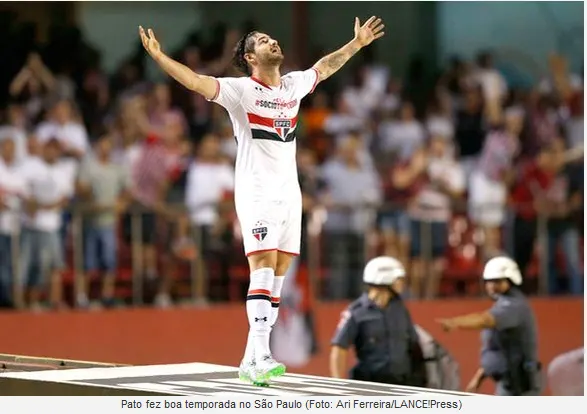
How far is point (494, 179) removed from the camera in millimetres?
19734

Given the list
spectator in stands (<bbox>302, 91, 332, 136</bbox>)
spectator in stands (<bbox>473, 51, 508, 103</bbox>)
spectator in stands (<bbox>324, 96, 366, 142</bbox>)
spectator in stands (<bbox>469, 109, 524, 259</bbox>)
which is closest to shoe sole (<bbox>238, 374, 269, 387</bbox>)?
spectator in stands (<bbox>469, 109, 524, 259</bbox>)

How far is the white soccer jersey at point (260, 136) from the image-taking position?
11516mm

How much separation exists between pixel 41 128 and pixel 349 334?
230 inches

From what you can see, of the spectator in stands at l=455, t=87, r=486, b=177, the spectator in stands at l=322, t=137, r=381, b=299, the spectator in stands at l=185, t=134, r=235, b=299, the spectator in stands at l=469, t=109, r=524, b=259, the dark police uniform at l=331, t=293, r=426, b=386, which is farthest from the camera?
the spectator in stands at l=455, t=87, r=486, b=177

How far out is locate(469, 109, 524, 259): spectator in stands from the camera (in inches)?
753

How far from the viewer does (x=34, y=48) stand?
20.3m

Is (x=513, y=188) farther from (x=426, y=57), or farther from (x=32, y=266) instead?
(x=32, y=266)

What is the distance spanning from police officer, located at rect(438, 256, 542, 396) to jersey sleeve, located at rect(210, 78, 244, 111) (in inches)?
148

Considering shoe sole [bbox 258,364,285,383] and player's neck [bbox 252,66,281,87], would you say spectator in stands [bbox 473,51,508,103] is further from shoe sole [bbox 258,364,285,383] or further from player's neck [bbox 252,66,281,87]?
shoe sole [bbox 258,364,285,383]

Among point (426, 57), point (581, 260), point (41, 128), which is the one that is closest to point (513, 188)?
point (581, 260)

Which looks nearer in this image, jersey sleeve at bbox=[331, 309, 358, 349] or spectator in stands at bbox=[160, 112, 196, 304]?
jersey sleeve at bbox=[331, 309, 358, 349]

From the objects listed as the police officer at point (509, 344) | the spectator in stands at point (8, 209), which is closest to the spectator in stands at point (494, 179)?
the police officer at point (509, 344)

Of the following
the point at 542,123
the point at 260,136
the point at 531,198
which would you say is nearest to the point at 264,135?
the point at 260,136

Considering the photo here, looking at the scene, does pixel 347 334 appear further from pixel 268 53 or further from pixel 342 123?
pixel 342 123
